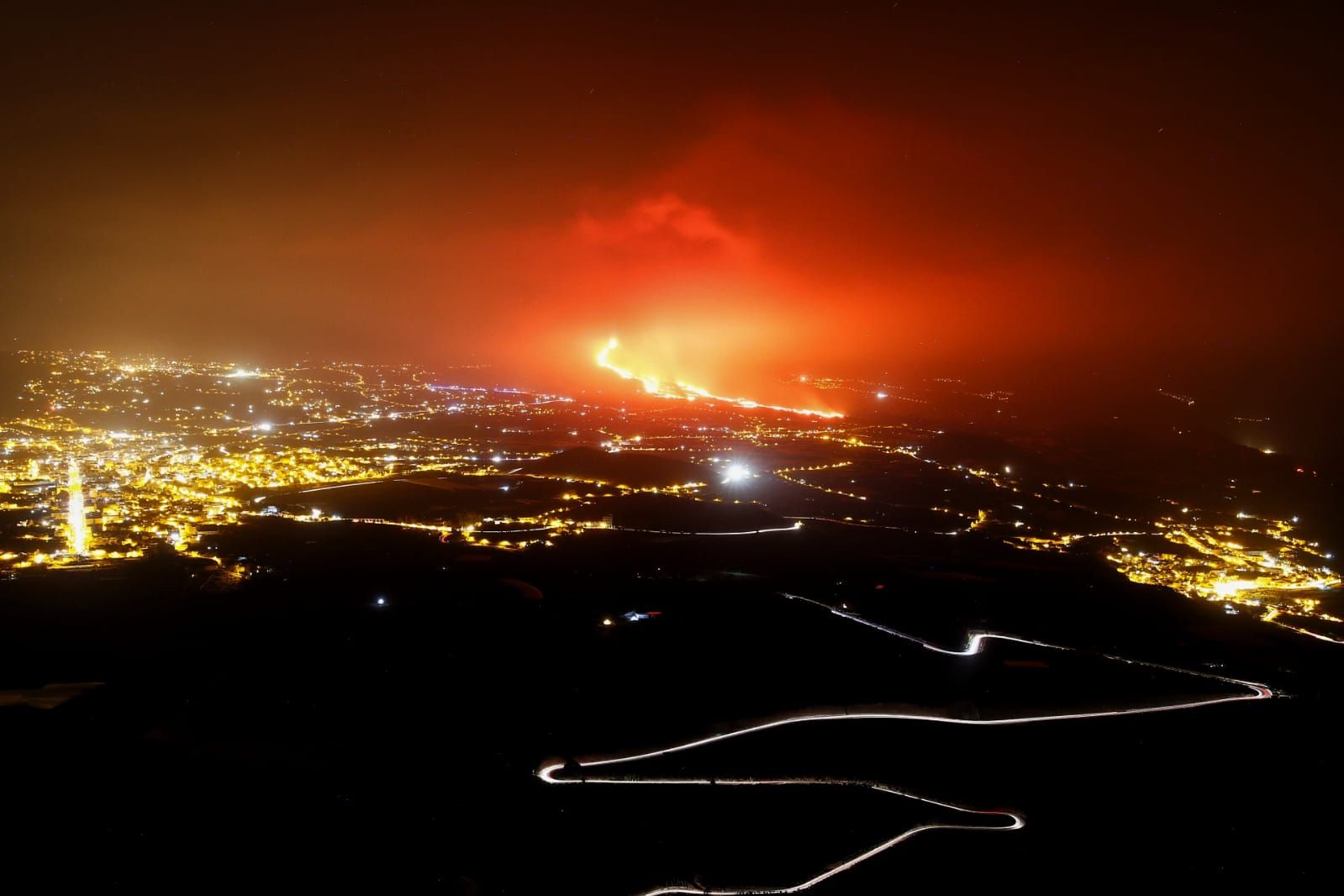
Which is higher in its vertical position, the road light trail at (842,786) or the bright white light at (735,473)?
the bright white light at (735,473)

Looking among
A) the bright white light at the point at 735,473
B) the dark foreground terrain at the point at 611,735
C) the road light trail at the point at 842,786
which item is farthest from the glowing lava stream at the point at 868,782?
the bright white light at the point at 735,473

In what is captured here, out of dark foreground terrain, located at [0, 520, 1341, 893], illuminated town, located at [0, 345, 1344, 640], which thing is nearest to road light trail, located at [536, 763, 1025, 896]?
dark foreground terrain, located at [0, 520, 1341, 893]

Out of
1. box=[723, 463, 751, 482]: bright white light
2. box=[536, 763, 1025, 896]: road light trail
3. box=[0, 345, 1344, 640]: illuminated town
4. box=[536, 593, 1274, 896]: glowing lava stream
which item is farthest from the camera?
box=[723, 463, 751, 482]: bright white light

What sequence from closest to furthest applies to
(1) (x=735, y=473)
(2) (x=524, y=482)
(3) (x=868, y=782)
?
1. (3) (x=868, y=782)
2. (2) (x=524, y=482)
3. (1) (x=735, y=473)

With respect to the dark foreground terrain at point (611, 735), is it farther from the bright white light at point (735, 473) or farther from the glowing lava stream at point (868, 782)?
the bright white light at point (735, 473)

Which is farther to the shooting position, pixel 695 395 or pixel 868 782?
Result: pixel 695 395

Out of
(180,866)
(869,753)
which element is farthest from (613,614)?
(180,866)

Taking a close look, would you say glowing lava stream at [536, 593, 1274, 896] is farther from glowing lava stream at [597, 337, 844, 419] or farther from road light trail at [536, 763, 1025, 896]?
glowing lava stream at [597, 337, 844, 419]

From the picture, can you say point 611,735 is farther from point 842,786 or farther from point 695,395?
point 695,395

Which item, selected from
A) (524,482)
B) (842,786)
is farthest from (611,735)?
(524,482)

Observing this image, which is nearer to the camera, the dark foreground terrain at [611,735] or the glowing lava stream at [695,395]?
the dark foreground terrain at [611,735]

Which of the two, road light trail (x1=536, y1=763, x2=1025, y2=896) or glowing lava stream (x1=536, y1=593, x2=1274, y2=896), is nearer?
glowing lava stream (x1=536, y1=593, x2=1274, y2=896)

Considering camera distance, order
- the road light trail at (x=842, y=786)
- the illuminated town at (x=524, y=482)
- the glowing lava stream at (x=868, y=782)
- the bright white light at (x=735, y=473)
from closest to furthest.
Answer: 1. the glowing lava stream at (x=868, y=782)
2. the road light trail at (x=842, y=786)
3. the illuminated town at (x=524, y=482)
4. the bright white light at (x=735, y=473)
